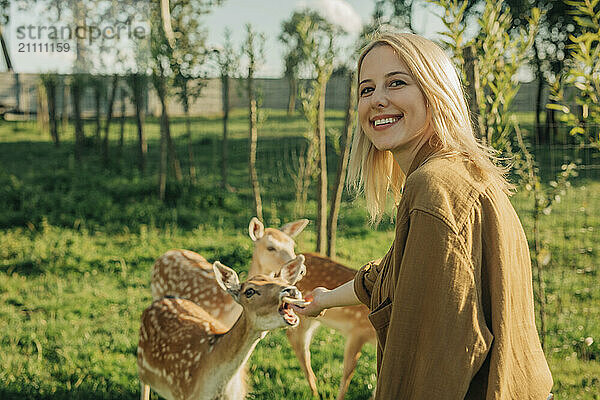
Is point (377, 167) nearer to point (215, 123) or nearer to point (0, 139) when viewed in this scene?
point (0, 139)

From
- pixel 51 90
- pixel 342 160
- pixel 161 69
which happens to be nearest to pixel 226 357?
pixel 342 160

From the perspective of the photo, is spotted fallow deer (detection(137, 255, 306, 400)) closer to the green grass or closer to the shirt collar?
the green grass

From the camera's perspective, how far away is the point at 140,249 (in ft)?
25.1

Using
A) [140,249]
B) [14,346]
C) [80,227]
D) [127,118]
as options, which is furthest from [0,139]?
[14,346]

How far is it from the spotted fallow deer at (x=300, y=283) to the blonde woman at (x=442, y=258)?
2.54 metres

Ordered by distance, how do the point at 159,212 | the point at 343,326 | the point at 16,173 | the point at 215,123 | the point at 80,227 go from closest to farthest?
the point at 343,326 → the point at 80,227 → the point at 159,212 → the point at 16,173 → the point at 215,123

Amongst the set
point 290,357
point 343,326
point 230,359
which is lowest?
point 290,357

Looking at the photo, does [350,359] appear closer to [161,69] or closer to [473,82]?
[473,82]

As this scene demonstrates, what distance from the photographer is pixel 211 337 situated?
3361 mm

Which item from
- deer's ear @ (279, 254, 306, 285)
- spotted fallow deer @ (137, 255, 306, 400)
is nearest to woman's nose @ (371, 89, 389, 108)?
spotted fallow deer @ (137, 255, 306, 400)

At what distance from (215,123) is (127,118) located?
336 centimetres

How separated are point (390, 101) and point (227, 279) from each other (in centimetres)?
172

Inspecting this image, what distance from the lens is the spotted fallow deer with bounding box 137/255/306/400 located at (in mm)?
2797

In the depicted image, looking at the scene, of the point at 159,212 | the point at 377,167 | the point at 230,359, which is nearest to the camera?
the point at 377,167
